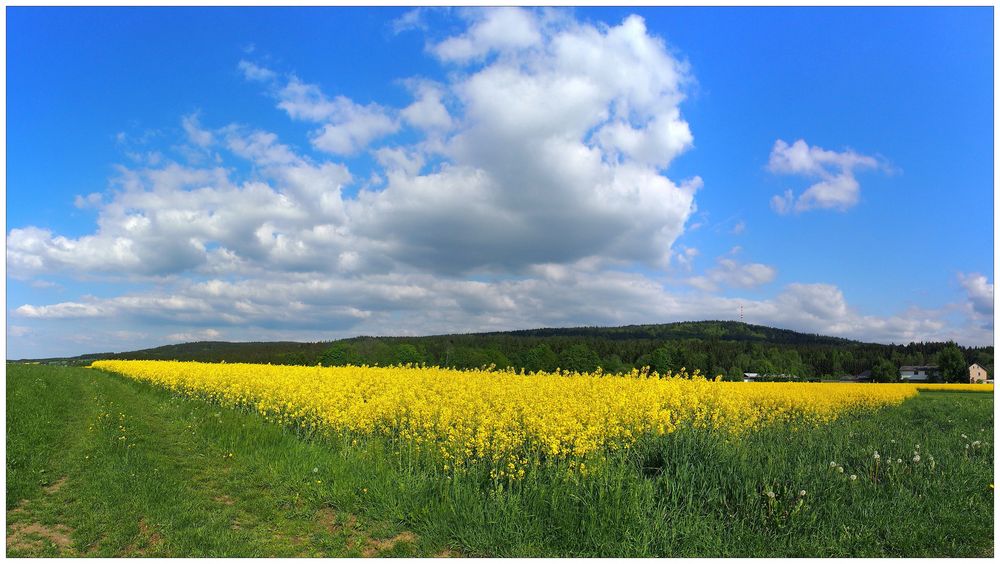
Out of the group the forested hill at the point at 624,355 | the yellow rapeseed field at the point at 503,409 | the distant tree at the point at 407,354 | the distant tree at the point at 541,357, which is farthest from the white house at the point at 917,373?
the yellow rapeseed field at the point at 503,409

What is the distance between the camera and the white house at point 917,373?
84.8 metres

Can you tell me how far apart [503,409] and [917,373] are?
10128 cm

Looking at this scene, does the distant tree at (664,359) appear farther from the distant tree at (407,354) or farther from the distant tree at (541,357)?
the distant tree at (407,354)

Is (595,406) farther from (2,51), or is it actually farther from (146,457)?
(2,51)

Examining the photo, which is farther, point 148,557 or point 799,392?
point 799,392

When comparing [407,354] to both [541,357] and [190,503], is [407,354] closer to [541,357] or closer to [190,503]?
[541,357]

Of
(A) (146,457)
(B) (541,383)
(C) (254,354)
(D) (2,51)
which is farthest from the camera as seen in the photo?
(C) (254,354)

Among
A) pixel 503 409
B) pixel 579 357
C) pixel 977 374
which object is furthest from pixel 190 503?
pixel 977 374

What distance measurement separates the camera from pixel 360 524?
672cm

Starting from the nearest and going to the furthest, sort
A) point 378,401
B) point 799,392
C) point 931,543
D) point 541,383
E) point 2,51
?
point 931,543
point 2,51
point 378,401
point 541,383
point 799,392

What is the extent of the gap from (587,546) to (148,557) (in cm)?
454

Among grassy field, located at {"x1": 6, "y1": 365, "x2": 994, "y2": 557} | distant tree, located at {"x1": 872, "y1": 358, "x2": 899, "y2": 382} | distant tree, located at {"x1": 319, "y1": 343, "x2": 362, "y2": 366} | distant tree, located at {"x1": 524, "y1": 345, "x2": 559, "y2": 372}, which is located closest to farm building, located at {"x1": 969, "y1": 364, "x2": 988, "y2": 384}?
distant tree, located at {"x1": 872, "y1": 358, "x2": 899, "y2": 382}

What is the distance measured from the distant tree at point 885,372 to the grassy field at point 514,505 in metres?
82.7

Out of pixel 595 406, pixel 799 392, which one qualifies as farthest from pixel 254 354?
pixel 595 406
